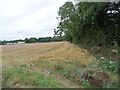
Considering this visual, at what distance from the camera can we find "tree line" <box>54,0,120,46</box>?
50.5ft

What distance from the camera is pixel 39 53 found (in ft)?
40.8

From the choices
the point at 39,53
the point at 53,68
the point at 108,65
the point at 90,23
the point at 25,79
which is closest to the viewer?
the point at 25,79

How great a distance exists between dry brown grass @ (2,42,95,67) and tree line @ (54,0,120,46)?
225cm

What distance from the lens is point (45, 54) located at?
12.3m

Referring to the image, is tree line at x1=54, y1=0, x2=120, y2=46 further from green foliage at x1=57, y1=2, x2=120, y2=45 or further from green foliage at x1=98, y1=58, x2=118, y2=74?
green foliage at x1=98, y1=58, x2=118, y2=74

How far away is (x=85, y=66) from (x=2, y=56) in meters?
2.91

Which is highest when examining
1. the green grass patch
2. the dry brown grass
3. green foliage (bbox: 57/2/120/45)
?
green foliage (bbox: 57/2/120/45)

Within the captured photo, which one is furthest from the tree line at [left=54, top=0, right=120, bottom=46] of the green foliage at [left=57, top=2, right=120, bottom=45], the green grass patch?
the green grass patch

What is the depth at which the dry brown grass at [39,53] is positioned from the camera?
11.4 m

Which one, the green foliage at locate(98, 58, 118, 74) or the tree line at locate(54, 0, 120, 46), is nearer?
the green foliage at locate(98, 58, 118, 74)

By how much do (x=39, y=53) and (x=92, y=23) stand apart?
181 inches

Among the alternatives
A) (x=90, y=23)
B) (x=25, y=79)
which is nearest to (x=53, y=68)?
(x=25, y=79)

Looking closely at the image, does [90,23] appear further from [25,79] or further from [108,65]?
[25,79]

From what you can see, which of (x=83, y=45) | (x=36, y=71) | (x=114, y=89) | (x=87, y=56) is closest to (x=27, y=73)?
(x=36, y=71)
